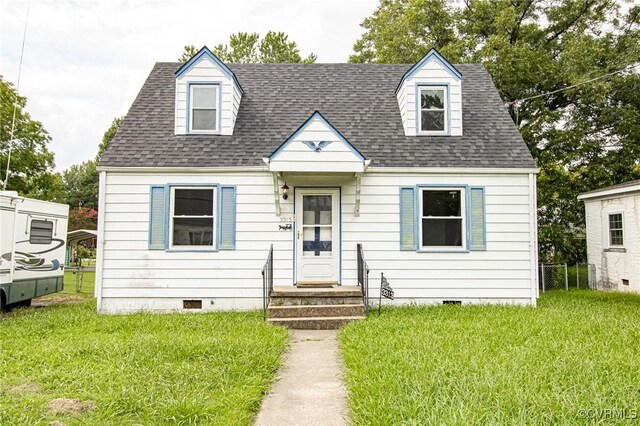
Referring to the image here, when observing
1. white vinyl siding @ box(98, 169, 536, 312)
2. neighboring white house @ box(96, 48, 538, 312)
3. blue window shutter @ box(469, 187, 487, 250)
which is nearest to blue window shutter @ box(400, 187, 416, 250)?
neighboring white house @ box(96, 48, 538, 312)

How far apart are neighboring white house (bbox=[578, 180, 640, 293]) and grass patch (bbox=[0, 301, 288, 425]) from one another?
1083 centimetres

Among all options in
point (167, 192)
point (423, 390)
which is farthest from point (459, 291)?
point (167, 192)

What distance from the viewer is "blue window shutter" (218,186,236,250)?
9.50 metres

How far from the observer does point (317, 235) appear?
9789mm

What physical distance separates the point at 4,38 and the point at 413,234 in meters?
9.15

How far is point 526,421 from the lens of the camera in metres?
3.40

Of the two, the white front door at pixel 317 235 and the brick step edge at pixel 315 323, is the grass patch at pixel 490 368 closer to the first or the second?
the brick step edge at pixel 315 323

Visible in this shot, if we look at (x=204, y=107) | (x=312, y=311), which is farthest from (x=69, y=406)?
(x=204, y=107)

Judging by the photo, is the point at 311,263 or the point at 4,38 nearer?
the point at 4,38

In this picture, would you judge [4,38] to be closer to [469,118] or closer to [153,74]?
[153,74]

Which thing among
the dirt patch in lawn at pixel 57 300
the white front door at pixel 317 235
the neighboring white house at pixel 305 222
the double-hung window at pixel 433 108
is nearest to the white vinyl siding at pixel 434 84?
the double-hung window at pixel 433 108

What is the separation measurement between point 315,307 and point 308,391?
3.59m

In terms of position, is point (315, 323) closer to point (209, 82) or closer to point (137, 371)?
point (137, 371)

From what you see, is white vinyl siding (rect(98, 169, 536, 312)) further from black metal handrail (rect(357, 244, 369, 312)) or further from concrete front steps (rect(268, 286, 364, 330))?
concrete front steps (rect(268, 286, 364, 330))
